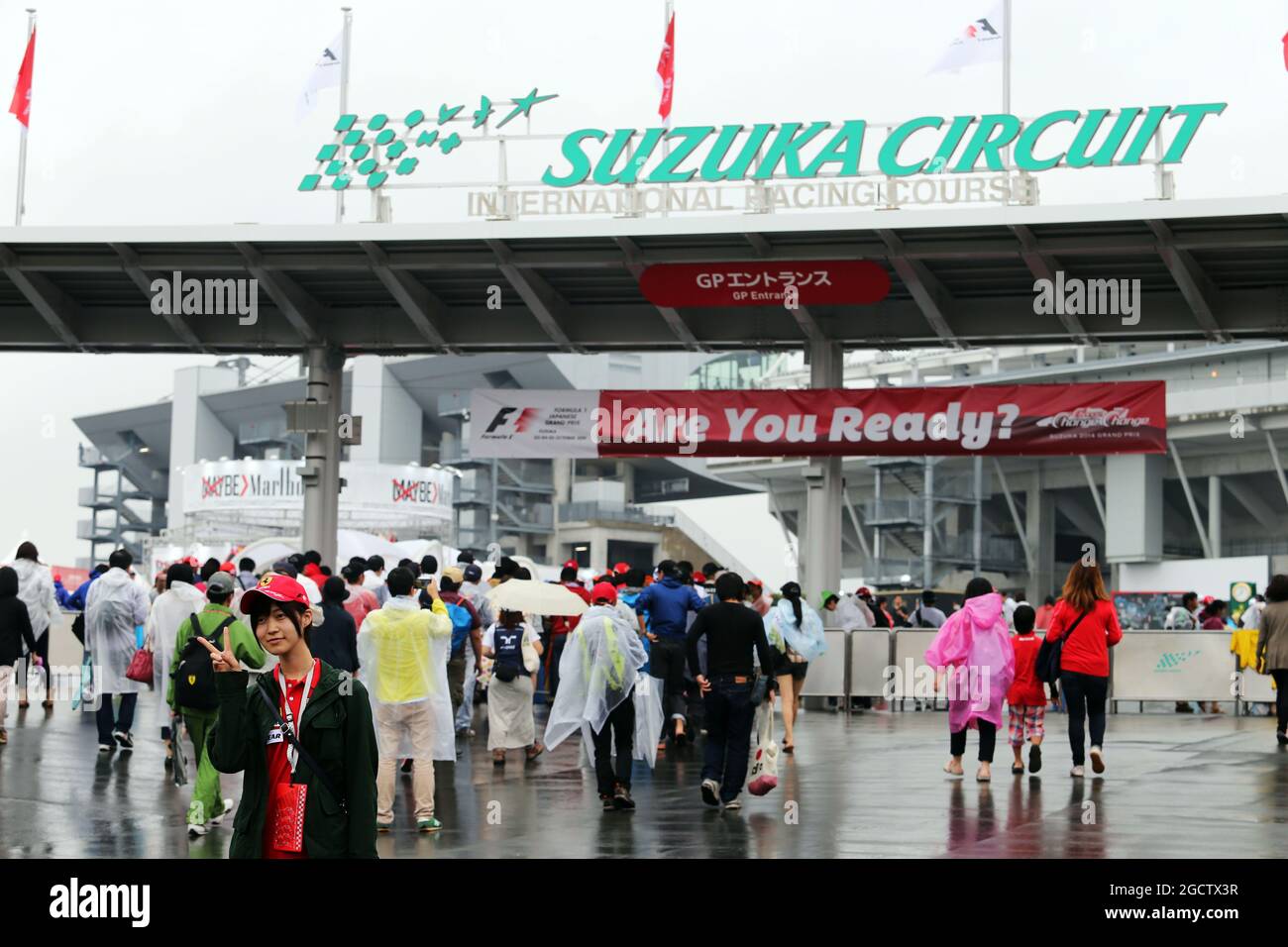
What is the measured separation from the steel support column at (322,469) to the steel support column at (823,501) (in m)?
7.07

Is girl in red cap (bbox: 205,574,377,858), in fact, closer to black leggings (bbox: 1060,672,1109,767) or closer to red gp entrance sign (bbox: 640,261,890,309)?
black leggings (bbox: 1060,672,1109,767)

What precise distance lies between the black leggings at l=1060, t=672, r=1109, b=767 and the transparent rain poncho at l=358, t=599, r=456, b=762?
17.9 feet

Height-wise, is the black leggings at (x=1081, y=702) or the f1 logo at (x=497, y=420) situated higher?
the f1 logo at (x=497, y=420)

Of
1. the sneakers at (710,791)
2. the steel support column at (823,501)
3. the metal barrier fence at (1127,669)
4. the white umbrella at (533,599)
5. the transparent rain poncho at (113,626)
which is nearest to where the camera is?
the sneakers at (710,791)

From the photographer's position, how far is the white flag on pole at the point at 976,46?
2530cm

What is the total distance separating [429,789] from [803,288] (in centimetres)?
1260

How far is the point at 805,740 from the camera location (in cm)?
1939

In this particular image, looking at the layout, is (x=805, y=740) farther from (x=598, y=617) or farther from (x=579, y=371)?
(x=579, y=371)

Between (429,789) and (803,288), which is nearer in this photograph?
(429,789)

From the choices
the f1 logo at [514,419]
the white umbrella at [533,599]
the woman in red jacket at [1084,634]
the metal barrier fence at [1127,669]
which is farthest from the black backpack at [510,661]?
the f1 logo at [514,419]

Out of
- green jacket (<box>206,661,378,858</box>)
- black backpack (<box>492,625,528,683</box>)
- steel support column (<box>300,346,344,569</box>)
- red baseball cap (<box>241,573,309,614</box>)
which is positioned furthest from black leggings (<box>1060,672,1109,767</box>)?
steel support column (<box>300,346,344,569</box>)

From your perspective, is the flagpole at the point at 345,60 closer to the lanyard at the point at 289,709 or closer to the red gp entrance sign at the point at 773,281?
the red gp entrance sign at the point at 773,281

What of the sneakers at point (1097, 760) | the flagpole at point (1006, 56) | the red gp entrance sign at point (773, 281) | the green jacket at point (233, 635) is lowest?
the sneakers at point (1097, 760)
